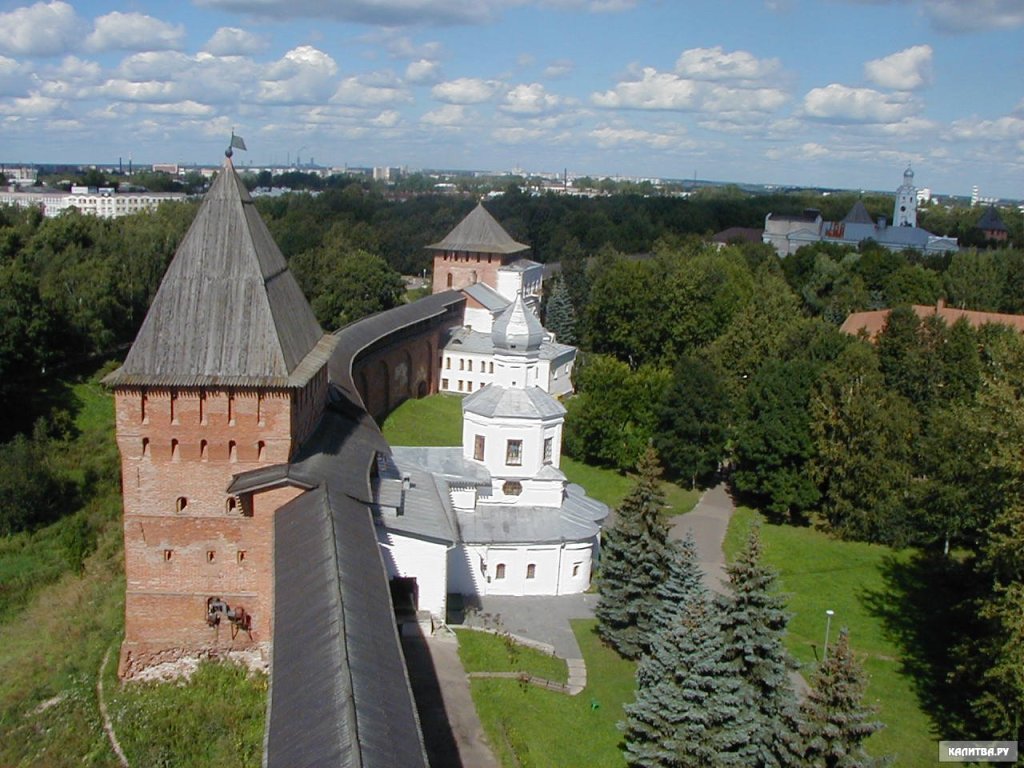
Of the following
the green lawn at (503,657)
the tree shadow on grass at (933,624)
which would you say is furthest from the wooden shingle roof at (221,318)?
the tree shadow on grass at (933,624)

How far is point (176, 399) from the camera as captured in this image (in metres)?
16.8

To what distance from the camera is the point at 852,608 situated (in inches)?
1006

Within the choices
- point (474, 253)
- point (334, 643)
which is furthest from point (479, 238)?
point (334, 643)

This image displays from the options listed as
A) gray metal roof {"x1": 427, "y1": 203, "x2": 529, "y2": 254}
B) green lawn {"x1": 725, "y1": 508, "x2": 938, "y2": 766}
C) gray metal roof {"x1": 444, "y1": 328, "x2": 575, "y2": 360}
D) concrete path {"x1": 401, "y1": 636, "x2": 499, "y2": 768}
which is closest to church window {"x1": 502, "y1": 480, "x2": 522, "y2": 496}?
concrete path {"x1": 401, "y1": 636, "x2": 499, "y2": 768}

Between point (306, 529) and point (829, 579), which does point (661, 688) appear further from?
point (829, 579)

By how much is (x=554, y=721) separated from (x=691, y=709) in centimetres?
316

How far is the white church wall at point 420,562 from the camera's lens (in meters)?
20.2

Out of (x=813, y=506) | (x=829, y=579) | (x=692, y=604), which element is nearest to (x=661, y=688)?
(x=692, y=604)

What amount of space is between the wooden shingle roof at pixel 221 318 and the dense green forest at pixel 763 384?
13536 millimetres

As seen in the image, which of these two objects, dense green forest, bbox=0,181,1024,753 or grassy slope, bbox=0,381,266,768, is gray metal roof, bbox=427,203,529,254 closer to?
dense green forest, bbox=0,181,1024,753

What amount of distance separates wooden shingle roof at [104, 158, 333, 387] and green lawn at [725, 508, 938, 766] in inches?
442

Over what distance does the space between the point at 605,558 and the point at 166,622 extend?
383 inches

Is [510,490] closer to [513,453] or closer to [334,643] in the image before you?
[513,453]

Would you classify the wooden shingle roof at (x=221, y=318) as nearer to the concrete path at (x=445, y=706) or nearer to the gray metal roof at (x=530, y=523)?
the concrete path at (x=445, y=706)
